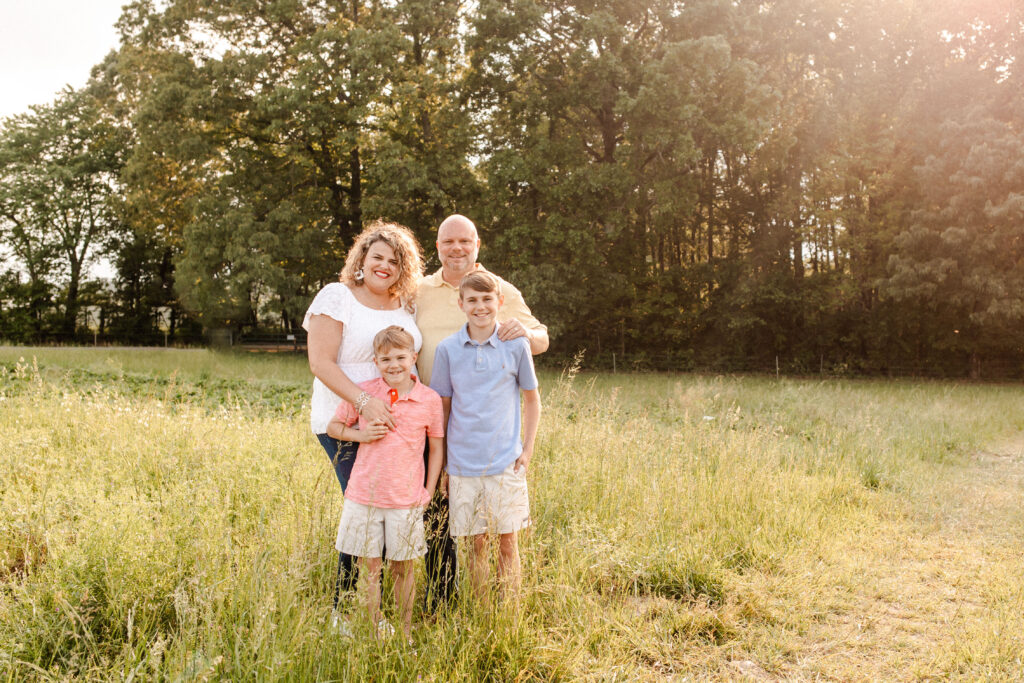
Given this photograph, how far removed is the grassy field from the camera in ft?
8.94

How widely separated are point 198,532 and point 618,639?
2.22m

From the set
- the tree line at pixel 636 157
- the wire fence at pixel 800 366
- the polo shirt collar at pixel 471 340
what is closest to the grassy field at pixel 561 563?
the polo shirt collar at pixel 471 340

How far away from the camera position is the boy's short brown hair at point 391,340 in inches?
118

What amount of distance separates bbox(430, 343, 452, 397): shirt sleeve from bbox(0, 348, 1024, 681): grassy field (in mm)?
677

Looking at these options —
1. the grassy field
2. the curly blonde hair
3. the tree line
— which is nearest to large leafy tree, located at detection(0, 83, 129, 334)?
the tree line

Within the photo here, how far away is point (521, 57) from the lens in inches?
733

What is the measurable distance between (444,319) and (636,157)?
1689 centimetres

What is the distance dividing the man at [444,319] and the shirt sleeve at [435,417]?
189 millimetres

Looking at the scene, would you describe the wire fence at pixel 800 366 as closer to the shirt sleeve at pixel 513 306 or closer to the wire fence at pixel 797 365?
the wire fence at pixel 797 365

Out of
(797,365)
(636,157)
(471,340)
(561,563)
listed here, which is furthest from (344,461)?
(797,365)

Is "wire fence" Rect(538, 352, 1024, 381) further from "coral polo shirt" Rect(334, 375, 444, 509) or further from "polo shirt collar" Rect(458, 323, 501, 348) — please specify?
"coral polo shirt" Rect(334, 375, 444, 509)

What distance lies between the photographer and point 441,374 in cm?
321

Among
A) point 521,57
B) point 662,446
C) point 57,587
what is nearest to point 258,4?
point 521,57

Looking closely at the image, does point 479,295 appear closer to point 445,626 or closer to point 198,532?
point 445,626
